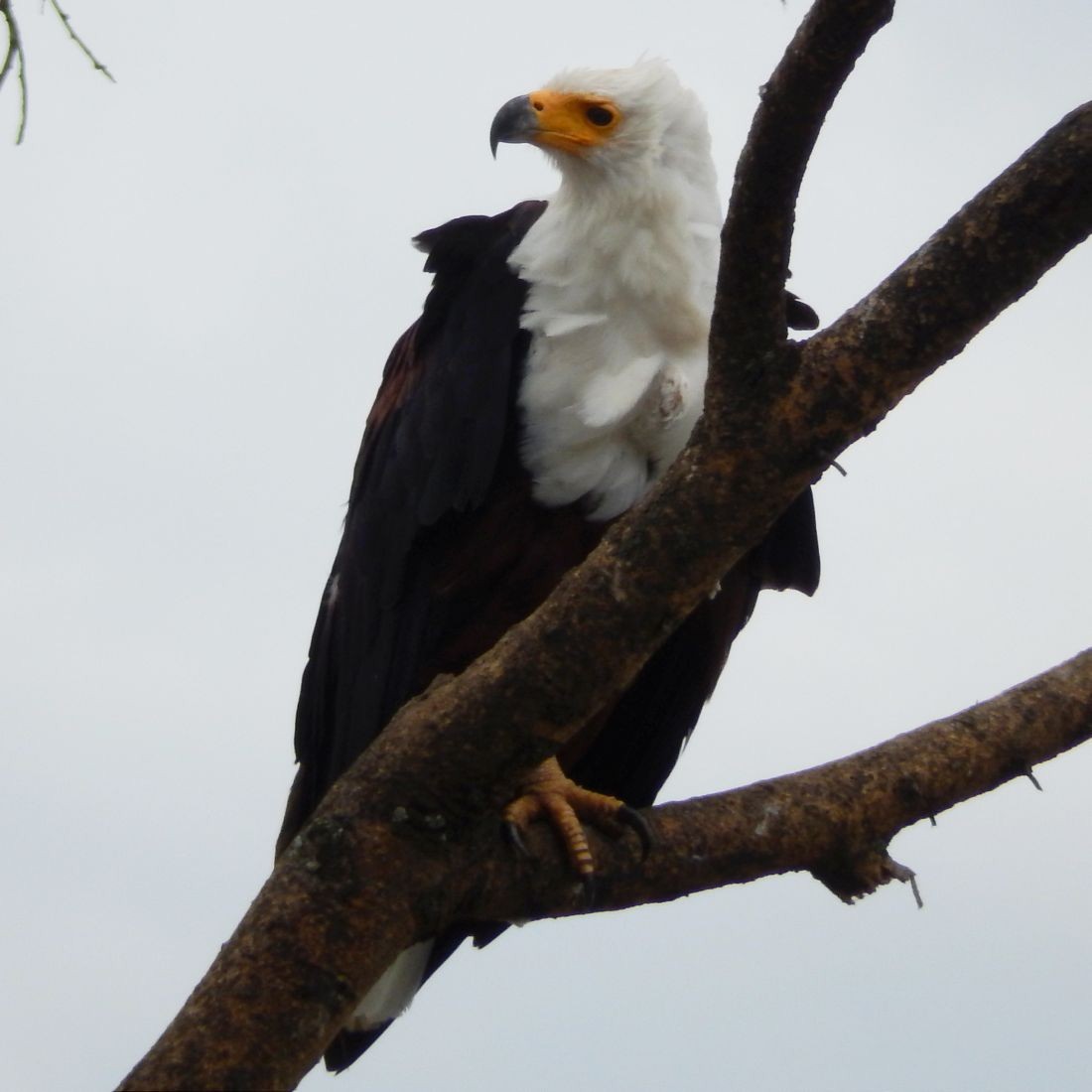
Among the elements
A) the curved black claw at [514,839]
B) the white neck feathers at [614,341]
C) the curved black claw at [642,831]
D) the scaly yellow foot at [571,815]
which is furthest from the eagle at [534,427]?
the curved black claw at [514,839]

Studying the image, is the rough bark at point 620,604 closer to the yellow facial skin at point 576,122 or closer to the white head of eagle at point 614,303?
the white head of eagle at point 614,303

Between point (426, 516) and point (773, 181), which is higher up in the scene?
point (426, 516)

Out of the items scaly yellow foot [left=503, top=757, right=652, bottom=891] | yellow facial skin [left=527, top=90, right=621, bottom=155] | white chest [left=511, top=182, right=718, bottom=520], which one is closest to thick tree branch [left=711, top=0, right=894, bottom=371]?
scaly yellow foot [left=503, top=757, right=652, bottom=891]

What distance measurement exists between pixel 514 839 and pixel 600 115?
1.86 m

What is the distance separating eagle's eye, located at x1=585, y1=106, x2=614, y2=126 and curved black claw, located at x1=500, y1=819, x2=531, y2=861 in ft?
5.94

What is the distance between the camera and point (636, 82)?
13.6 ft

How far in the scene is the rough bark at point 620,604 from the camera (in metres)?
2.40

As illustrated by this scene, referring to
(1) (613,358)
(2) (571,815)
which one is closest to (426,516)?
(1) (613,358)

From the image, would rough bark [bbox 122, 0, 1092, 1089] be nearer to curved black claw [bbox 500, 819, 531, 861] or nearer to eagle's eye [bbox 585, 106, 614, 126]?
curved black claw [bbox 500, 819, 531, 861]

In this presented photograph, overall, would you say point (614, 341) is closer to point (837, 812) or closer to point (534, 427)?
point (534, 427)

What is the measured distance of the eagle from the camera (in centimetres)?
390

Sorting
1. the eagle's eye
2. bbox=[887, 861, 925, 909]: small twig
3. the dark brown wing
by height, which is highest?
the eagle's eye

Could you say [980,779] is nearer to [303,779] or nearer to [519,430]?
[519,430]

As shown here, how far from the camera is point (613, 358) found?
3902 mm
